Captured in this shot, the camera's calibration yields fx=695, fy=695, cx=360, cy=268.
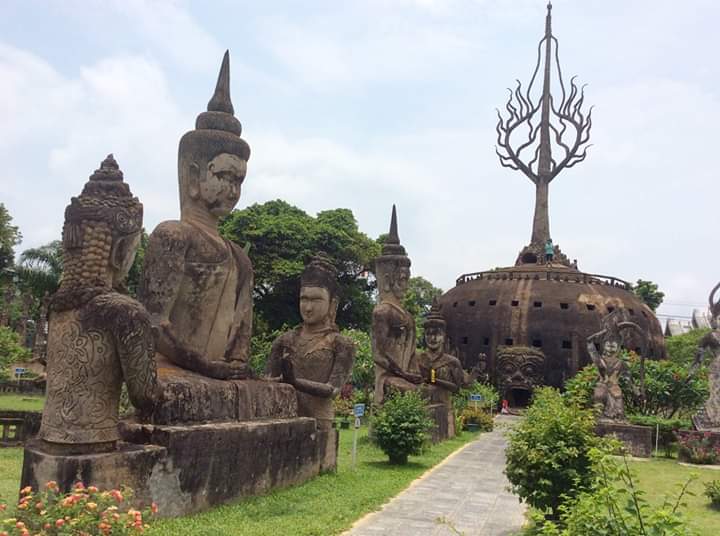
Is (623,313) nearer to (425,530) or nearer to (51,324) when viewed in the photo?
(425,530)

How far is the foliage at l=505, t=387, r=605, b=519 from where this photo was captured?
6.13m

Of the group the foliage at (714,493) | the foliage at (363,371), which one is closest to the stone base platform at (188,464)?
the foliage at (714,493)

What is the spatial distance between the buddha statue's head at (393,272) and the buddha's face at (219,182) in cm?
695

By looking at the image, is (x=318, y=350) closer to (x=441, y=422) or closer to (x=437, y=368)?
(x=441, y=422)

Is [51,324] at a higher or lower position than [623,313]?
lower

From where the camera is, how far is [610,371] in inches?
673

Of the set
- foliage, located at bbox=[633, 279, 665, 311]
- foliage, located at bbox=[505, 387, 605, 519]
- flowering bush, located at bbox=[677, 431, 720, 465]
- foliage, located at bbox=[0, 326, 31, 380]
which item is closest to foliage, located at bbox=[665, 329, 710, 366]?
foliage, located at bbox=[633, 279, 665, 311]

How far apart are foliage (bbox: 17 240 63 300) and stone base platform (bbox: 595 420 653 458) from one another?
765 inches

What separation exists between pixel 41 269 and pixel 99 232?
22690 mm

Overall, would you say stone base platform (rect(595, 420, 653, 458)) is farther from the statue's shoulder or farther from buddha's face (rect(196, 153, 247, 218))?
the statue's shoulder

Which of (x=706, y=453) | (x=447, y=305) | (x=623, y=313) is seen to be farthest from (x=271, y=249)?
(x=706, y=453)

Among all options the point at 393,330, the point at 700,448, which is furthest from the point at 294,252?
the point at 700,448

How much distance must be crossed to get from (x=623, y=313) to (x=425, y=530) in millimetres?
13062

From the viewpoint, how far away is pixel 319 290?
375 inches
